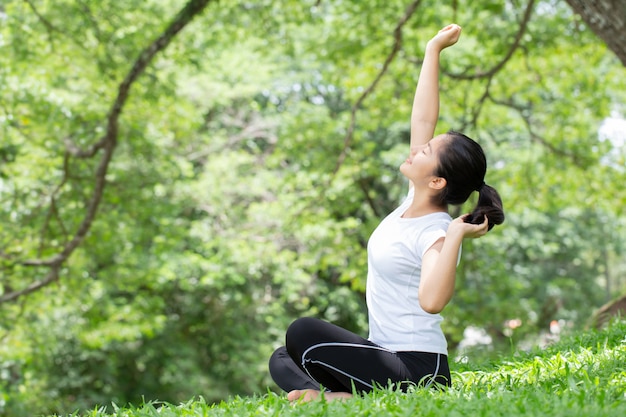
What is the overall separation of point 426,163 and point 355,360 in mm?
772

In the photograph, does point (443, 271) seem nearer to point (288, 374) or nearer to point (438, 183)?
point (438, 183)

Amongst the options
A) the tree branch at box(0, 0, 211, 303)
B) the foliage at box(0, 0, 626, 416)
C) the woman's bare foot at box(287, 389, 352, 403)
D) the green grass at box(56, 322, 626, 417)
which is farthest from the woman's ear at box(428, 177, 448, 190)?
the tree branch at box(0, 0, 211, 303)

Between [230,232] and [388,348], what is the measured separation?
1143 centimetres

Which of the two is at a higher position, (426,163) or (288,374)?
(426,163)

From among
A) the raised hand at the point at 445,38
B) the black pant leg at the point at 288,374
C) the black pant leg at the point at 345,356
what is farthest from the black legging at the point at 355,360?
the raised hand at the point at 445,38

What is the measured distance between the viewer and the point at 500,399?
7.25ft

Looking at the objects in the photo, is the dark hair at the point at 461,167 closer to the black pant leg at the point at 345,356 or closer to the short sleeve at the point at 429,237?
the short sleeve at the point at 429,237

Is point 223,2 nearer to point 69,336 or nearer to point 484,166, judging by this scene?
point 69,336

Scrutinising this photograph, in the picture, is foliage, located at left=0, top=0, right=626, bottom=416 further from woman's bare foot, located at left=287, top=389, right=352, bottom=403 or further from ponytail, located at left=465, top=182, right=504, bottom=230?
woman's bare foot, located at left=287, top=389, right=352, bottom=403

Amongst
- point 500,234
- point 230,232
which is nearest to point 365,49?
point 230,232

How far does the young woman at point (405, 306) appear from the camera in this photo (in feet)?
8.49

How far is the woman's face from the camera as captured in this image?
106 inches

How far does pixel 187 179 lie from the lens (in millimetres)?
14008

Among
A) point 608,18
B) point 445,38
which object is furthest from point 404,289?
point 608,18
